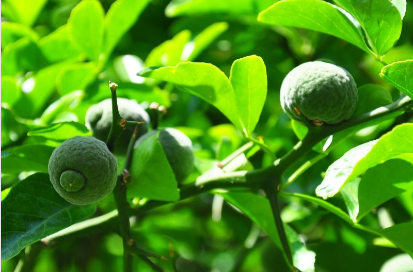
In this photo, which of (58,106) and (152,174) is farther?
(58,106)

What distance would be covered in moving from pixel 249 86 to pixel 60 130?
0.34 m

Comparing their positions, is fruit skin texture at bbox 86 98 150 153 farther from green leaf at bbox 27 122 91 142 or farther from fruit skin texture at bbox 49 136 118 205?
fruit skin texture at bbox 49 136 118 205

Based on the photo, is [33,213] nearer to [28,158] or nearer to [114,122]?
[28,158]

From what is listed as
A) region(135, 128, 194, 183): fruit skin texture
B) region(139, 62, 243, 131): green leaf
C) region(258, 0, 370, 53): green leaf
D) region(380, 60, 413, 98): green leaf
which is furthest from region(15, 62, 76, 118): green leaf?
region(380, 60, 413, 98): green leaf

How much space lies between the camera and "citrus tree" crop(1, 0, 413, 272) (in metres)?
0.97

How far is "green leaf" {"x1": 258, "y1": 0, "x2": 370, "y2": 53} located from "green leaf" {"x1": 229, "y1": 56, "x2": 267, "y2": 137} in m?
0.08

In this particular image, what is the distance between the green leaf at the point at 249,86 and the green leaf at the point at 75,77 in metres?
0.46

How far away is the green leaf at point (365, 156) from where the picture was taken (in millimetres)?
866

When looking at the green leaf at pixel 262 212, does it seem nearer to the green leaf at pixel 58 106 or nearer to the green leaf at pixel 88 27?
the green leaf at pixel 58 106

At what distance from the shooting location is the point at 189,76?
39.5 inches

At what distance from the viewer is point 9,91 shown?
1.36 metres

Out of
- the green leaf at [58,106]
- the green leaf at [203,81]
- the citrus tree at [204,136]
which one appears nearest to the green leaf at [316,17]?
the citrus tree at [204,136]

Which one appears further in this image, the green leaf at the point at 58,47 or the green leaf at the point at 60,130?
the green leaf at the point at 58,47

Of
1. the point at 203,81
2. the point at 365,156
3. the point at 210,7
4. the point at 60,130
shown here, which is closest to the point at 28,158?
the point at 60,130
